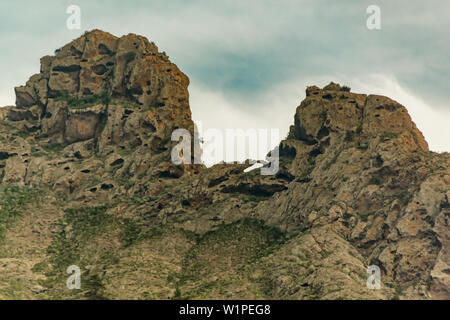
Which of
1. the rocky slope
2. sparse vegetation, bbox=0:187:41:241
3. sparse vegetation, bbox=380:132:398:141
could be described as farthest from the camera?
sparse vegetation, bbox=380:132:398:141

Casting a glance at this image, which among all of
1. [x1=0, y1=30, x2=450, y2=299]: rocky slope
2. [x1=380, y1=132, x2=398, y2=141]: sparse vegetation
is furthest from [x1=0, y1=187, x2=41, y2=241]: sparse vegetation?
[x1=380, y1=132, x2=398, y2=141]: sparse vegetation

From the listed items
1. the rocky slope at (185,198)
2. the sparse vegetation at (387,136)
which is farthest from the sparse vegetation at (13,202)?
the sparse vegetation at (387,136)

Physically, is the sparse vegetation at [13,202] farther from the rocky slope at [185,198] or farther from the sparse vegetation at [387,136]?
the sparse vegetation at [387,136]

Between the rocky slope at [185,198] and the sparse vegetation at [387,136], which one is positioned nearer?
the rocky slope at [185,198]

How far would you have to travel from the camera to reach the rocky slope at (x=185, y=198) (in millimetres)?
124188

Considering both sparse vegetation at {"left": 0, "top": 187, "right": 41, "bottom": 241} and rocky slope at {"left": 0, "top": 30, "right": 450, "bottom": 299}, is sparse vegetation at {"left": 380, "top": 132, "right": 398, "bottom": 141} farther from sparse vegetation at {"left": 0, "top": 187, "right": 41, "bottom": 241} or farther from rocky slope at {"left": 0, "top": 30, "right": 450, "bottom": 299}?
sparse vegetation at {"left": 0, "top": 187, "right": 41, "bottom": 241}

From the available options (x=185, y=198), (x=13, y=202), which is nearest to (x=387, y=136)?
(x=185, y=198)

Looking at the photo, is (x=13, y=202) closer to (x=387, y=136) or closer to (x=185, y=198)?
(x=185, y=198)

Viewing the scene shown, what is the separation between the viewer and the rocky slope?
124188 mm

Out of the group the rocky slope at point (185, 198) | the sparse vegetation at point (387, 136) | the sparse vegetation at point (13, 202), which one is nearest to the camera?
the rocky slope at point (185, 198)
